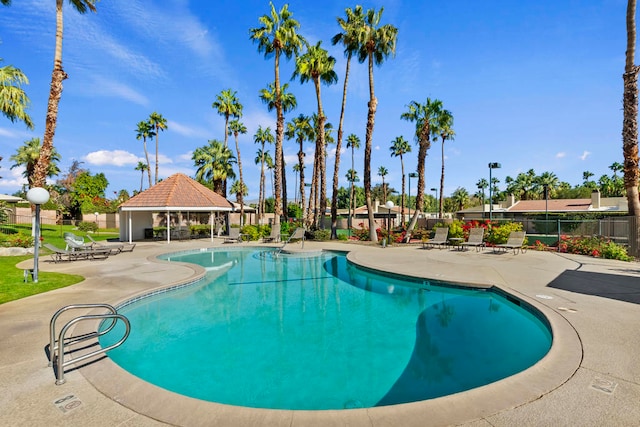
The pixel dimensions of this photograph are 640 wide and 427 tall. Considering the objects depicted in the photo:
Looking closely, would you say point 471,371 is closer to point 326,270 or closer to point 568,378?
point 568,378

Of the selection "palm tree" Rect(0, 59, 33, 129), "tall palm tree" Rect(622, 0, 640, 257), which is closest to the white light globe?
"palm tree" Rect(0, 59, 33, 129)

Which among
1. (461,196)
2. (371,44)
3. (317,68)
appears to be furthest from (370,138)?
(461,196)

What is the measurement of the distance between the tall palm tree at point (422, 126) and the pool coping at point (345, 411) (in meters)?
17.5

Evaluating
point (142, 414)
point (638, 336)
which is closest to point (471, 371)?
point (638, 336)

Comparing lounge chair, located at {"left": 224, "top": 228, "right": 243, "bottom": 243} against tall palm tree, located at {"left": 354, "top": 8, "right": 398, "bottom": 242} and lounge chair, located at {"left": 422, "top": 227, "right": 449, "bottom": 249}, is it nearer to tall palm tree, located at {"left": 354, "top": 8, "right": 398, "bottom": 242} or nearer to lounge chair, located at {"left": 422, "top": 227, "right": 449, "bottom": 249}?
tall palm tree, located at {"left": 354, "top": 8, "right": 398, "bottom": 242}

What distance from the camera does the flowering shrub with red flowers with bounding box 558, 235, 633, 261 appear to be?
12.5m

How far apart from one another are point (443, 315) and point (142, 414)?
625 cm

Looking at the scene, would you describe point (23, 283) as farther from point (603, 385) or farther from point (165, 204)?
point (165, 204)

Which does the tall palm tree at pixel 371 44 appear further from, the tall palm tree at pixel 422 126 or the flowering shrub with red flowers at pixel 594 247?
the flowering shrub with red flowers at pixel 594 247

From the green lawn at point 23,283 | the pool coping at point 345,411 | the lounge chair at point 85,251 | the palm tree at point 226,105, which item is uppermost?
the palm tree at point 226,105

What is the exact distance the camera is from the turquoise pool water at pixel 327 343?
430 centimetres

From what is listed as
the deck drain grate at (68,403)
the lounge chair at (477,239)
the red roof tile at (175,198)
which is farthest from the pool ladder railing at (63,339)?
the red roof tile at (175,198)

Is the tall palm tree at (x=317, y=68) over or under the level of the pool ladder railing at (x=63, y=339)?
over

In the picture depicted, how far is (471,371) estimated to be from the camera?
4.64 metres
